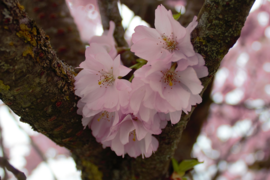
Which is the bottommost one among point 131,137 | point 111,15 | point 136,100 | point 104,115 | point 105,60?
point 131,137

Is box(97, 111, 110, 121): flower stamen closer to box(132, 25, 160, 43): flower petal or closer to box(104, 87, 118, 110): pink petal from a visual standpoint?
box(104, 87, 118, 110): pink petal

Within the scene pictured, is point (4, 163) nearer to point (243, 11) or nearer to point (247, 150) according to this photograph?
point (243, 11)

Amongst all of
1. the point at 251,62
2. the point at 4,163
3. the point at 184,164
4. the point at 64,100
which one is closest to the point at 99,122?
the point at 64,100

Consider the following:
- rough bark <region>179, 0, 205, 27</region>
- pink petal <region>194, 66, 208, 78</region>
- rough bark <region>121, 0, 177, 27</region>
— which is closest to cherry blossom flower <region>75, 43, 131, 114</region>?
pink petal <region>194, 66, 208, 78</region>

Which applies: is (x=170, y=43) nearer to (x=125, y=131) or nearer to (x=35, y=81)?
(x=125, y=131)

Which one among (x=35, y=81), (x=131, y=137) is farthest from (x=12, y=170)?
(x=131, y=137)

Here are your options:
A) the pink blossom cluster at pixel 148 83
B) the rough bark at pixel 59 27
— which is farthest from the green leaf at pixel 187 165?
the rough bark at pixel 59 27

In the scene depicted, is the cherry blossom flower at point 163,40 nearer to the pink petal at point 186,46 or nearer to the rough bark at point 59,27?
the pink petal at point 186,46
